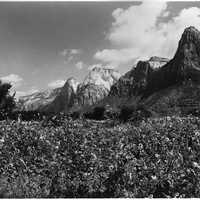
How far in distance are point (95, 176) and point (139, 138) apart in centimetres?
285

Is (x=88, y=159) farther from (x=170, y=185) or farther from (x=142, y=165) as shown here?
(x=170, y=185)

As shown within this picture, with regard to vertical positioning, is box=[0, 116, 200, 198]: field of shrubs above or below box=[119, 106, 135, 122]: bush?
below

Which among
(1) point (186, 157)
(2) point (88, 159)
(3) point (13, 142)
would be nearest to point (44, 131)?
(3) point (13, 142)

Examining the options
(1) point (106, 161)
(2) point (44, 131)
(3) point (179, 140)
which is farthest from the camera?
(2) point (44, 131)

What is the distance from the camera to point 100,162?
306 inches

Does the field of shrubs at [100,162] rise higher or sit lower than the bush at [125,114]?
lower

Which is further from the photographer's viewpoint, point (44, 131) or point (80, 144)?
point (44, 131)

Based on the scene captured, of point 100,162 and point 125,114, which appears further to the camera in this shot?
point 125,114

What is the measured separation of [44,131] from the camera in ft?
33.9

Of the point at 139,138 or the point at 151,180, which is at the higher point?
the point at 139,138

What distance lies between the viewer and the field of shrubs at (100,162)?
21.9 feet

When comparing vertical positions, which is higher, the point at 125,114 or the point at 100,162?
the point at 125,114

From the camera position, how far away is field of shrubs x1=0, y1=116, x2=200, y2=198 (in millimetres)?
6660

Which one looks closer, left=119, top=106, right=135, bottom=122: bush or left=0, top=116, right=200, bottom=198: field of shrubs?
left=0, top=116, right=200, bottom=198: field of shrubs
